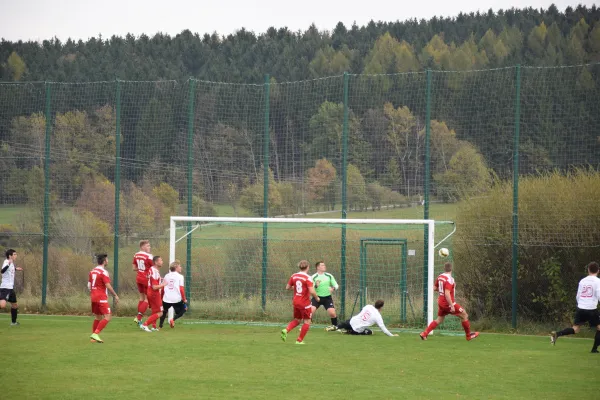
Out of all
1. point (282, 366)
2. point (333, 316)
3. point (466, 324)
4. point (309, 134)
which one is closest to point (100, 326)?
point (282, 366)

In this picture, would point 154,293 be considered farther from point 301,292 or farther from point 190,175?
point 190,175

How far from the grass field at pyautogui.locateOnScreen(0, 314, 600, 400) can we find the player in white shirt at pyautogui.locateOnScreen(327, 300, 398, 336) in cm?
39

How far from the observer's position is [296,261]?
22391 millimetres

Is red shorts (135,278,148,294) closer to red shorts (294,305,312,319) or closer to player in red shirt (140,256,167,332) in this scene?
player in red shirt (140,256,167,332)

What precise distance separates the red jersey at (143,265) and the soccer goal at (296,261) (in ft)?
4.75

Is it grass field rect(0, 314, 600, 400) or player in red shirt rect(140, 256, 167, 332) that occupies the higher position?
player in red shirt rect(140, 256, 167, 332)

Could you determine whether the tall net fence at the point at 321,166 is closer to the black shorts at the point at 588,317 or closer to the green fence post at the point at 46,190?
the green fence post at the point at 46,190

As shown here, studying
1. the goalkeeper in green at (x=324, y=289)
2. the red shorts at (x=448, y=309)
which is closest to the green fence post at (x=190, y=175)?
the goalkeeper in green at (x=324, y=289)

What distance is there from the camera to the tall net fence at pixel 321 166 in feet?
66.7

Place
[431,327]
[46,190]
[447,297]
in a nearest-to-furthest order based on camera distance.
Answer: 1. [447,297]
2. [431,327]
3. [46,190]

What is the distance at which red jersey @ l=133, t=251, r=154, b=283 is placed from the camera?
19094 millimetres

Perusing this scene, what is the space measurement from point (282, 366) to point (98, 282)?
185 inches

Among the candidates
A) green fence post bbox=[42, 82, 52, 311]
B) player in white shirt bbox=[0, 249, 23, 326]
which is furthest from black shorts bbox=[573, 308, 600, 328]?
green fence post bbox=[42, 82, 52, 311]

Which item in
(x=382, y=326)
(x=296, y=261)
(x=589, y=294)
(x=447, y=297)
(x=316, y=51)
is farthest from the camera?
(x=316, y=51)
